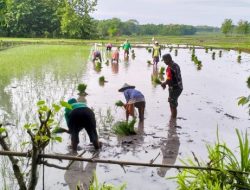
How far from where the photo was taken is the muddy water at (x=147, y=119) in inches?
276

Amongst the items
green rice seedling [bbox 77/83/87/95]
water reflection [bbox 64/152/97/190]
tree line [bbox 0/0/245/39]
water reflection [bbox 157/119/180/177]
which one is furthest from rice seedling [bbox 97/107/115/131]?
tree line [bbox 0/0/245/39]

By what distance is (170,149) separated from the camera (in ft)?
28.1

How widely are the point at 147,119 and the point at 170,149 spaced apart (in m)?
2.72

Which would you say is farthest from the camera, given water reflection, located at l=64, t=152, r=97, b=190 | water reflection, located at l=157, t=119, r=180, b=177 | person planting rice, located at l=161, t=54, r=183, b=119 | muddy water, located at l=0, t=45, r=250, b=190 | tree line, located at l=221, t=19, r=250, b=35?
tree line, located at l=221, t=19, r=250, b=35

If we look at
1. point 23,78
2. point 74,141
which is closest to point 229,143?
point 74,141

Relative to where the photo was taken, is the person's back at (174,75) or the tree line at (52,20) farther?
the tree line at (52,20)

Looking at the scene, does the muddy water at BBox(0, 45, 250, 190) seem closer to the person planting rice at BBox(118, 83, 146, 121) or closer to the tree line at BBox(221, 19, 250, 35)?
the person planting rice at BBox(118, 83, 146, 121)

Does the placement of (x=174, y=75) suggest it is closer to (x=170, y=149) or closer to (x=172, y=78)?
(x=172, y=78)

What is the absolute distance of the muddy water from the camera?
7008mm

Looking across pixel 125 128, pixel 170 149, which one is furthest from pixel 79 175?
pixel 125 128

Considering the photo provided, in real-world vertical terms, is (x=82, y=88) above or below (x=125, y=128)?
above

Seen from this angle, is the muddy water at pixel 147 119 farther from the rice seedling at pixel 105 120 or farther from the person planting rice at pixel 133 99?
the person planting rice at pixel 133 99

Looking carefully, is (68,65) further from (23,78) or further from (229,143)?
(229,143)

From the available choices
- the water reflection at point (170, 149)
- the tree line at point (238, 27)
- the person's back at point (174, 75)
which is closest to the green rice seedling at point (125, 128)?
the water reflection at point (170, 149)
